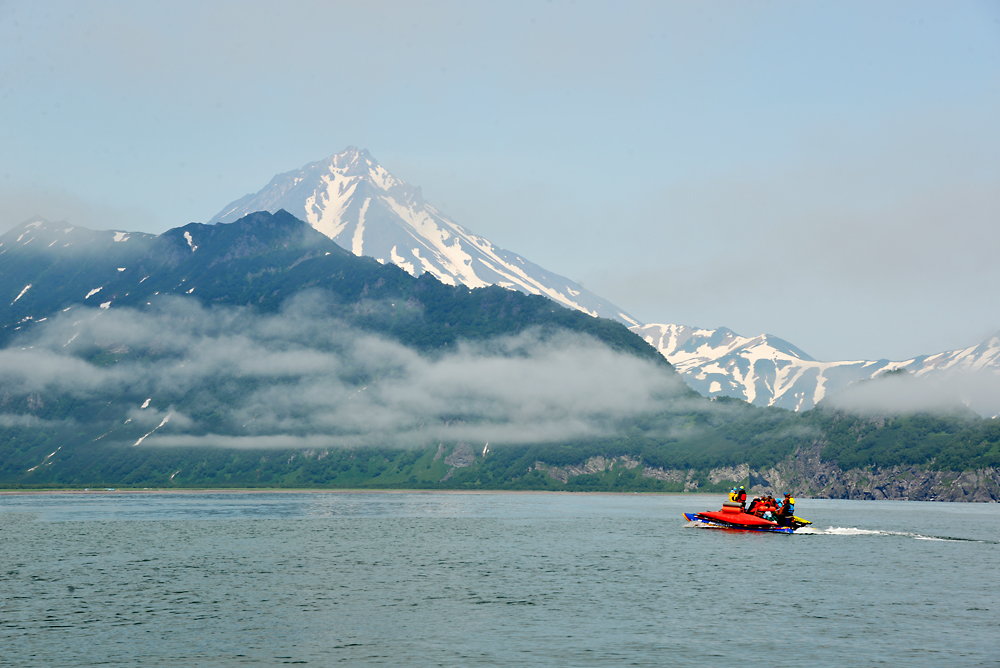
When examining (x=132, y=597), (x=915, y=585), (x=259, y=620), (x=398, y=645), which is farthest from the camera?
(x=915, y=585)

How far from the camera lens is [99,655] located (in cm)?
7844

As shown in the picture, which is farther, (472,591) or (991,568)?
(991,568)

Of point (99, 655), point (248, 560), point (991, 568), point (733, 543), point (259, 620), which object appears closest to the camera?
point (99, 655)

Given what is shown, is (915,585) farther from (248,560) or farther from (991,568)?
(248,560)

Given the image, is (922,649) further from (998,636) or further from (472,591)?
(472,591)

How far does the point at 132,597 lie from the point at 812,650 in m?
81.7

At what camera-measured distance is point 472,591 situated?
11881cm

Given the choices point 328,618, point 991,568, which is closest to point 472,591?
point 328,618

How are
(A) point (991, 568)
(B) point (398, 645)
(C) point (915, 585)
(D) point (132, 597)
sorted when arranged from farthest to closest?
1. (A) point (991, 568)
2. (C) point (915, 585)
3. (D) point (132, 597)
4. (B) point (398, 645)

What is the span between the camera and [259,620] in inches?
3812

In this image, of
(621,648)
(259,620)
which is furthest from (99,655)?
(621,648)

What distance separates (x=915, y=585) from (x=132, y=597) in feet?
350

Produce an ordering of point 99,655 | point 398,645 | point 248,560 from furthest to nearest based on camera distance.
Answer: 1. point 248,560
2. point 398,645
3. point 99,655

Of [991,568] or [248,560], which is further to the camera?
[248,560]
